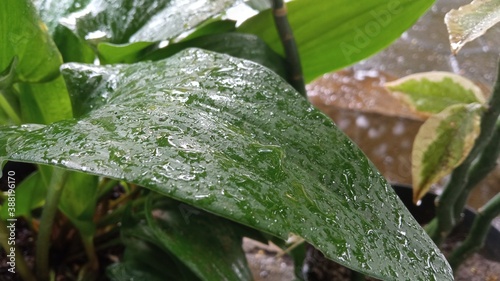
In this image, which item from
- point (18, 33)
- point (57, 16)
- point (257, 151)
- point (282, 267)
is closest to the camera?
point (257, 151)

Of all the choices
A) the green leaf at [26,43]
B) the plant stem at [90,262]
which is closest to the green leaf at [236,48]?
the green leaf at [26,43]

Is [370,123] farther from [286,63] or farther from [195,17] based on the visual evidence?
[195,17]

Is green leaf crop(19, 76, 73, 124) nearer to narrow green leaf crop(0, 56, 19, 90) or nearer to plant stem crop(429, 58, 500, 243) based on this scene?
narrow green leaf crop(0, 56, 19, 90)

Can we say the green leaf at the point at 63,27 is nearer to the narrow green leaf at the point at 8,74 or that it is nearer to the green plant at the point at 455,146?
the narrow green leaf at the point at 8,74

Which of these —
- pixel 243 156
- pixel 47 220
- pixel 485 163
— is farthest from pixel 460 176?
pixel 47 220

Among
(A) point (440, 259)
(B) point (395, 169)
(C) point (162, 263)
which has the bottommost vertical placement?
(B) point (395, 169)

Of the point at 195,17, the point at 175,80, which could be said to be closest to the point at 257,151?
the point at 175,80

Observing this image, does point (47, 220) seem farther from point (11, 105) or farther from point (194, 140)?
point (194, 140)
